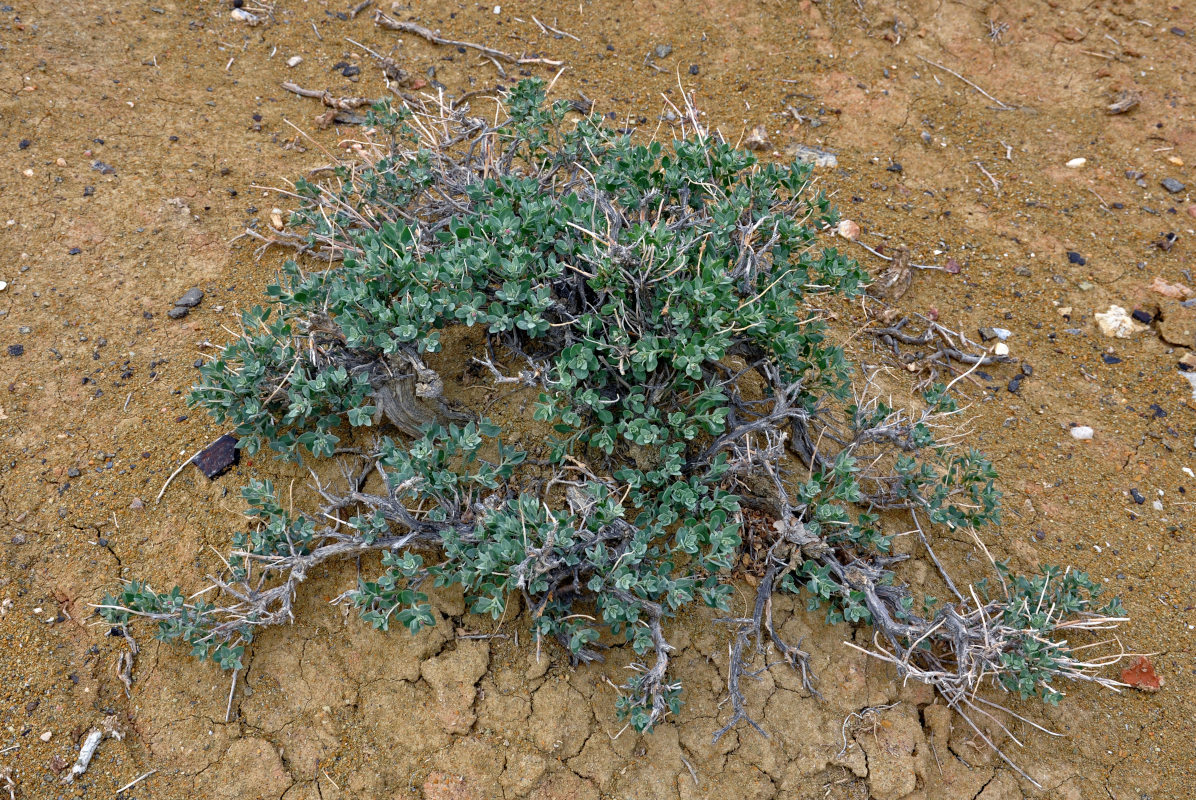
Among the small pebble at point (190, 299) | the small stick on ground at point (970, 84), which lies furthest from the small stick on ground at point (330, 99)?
the small stick on ground at point (970, 84)

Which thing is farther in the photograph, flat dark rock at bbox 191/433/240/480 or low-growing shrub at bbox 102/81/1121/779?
flat dark rock at bbox 191/433/240/480

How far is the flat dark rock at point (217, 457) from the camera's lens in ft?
8.66

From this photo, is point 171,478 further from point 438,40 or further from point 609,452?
point 438,40

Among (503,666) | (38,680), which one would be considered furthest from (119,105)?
(503,666)

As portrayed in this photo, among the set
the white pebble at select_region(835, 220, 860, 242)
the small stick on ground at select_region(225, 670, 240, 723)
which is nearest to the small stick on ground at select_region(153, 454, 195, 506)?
the small stick on ground at select_region(225, 670, 240, 723)

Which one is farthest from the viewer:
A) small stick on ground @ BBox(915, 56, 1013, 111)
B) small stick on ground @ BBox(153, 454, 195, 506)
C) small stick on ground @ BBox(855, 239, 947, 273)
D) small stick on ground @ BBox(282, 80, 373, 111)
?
small stick on ground @ BBox(915, 56, 1013, 111)

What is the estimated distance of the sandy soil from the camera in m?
2.27

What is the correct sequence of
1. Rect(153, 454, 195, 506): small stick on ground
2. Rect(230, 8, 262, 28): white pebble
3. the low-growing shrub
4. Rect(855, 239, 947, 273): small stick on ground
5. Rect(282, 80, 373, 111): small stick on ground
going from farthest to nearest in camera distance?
Rect(230, 8, 262, 28): white pebble < Rect(282, 80, 373, 111): small stick on ground < Rect(855, 239, 947, 273): small stick on ground < Rect(153, 454, 195, 506): small stick on ground < the low-growing shrub

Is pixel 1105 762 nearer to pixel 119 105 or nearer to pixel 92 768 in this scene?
pixel 92 768

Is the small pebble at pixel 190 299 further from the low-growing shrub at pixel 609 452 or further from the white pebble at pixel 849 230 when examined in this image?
the white pebble at pixel 849 230

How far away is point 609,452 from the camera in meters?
2.35

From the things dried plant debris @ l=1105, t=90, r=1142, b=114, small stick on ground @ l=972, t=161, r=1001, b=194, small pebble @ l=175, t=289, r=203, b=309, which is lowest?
small pebble @ l=175, t=289, r=203, b=309

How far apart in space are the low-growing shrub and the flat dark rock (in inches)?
9.0

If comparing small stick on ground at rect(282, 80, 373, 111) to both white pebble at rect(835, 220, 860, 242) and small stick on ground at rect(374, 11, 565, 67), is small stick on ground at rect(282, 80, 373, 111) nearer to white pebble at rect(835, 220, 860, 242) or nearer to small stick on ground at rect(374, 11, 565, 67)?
small stick on ground at rect(374, 11, 565, 67)
